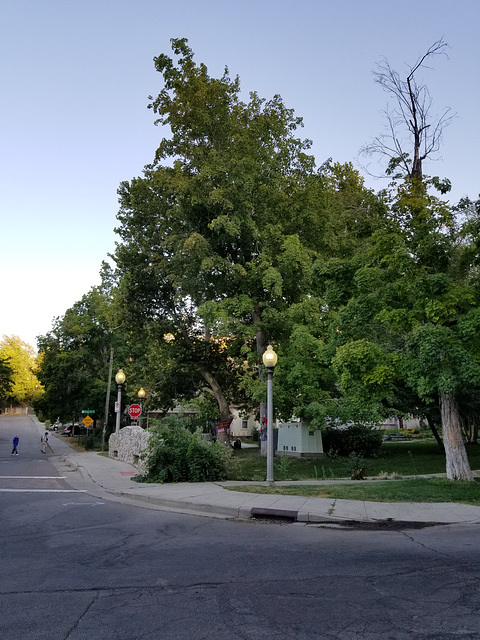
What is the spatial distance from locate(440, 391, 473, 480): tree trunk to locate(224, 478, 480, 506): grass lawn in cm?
37

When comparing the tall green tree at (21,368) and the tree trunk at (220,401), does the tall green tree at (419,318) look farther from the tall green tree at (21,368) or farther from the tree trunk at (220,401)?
the tall green tree at (21,368)

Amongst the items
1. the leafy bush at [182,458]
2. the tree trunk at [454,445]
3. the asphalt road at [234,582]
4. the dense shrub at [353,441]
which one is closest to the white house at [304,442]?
the dense shrub at [353,441]

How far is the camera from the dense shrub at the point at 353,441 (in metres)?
26.5

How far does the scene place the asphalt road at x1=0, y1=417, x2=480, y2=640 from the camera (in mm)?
3900

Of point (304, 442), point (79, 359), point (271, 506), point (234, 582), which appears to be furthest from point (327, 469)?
point (79, 359)

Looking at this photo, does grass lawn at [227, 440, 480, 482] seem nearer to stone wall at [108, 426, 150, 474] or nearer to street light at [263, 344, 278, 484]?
street light at [263, 344, 278, 484]

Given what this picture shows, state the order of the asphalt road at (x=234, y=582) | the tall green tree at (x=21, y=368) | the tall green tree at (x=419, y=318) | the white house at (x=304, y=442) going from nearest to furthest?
the asphalt road at (x=234, y=582) → the tall green tree at (x=419, y=318) → the white house at (x=304, y=442) → the tall green tree at (x=21, y=368)

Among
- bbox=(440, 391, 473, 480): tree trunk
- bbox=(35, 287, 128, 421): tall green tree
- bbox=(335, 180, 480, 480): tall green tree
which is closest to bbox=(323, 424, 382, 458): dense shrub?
bbox=(440, 391, 473, 480): tree trunk

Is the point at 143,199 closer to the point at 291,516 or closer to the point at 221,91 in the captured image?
the point at 221,91

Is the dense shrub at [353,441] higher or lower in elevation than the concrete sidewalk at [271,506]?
higher

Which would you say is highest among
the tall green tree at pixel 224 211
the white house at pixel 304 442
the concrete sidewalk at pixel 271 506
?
the tall green tree at pixel 224 211

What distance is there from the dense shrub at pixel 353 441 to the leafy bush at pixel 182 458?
13.8 meters

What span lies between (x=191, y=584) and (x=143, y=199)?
25.9m

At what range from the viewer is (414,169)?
52.7 feet
